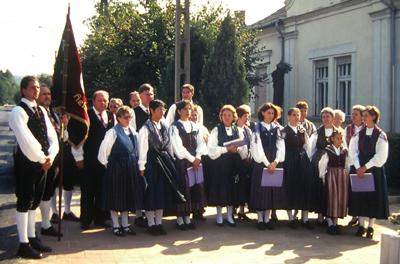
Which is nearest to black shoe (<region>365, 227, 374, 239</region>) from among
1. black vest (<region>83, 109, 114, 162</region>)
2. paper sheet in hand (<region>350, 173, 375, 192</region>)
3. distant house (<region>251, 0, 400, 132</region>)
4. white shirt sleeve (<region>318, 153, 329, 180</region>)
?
paper sheet in hand (<region>350, 173, 375, 192</region>)

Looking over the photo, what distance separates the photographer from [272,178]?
816 centimetres

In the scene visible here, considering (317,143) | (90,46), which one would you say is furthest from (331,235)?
(90,46)

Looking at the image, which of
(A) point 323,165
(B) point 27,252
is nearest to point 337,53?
(A) point 323,165

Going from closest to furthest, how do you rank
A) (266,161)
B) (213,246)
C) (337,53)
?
(213,246) < (266,161) < (337,53)

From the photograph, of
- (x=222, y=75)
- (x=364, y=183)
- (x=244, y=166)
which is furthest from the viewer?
(x=222, y=75)

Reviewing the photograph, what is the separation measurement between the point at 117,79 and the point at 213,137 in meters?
12.2

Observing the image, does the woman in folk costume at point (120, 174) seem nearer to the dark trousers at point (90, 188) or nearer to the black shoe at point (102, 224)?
the dark trousers at point (90, 188)

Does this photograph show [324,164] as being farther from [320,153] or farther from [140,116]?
[140,116]

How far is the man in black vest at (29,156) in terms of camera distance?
20.8ft

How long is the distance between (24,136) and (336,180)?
428 centimetres

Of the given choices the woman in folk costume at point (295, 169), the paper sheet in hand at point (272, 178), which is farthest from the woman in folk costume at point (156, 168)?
the woman in folk costume at point (295, 169)

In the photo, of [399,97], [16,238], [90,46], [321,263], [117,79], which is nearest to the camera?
[321,263]

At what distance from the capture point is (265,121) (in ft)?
27.4

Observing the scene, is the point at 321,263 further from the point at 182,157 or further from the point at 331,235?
the point at 182,157
